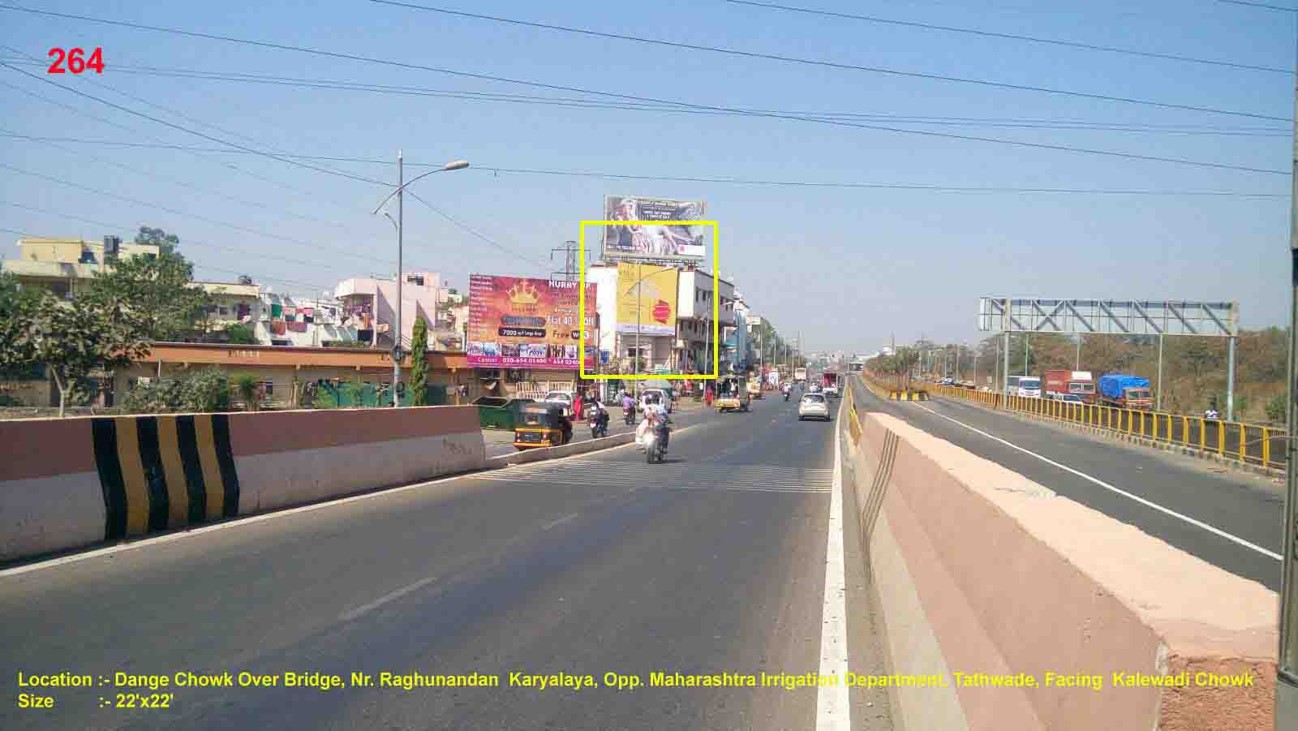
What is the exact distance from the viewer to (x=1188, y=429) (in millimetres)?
37188

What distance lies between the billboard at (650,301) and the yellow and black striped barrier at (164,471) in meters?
70.7

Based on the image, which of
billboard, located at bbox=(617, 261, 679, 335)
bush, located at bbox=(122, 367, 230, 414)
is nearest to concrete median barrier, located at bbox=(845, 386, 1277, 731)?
bush, located at bbox=(122, 367, 230, 414)

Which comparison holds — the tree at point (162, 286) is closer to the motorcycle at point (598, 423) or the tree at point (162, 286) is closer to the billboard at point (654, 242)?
the billboard at point (654, 242)

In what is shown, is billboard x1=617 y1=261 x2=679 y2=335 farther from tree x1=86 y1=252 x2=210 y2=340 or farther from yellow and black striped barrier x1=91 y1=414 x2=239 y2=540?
yellow and black striped barrier x1=91 y1=414 x2=239 y2=540

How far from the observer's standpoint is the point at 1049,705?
313 centimetres

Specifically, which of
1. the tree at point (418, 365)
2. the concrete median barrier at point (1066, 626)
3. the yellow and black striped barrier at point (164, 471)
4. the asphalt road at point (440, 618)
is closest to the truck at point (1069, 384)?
the tree at point (418, 365)

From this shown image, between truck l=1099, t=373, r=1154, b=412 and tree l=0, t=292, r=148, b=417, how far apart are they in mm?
59881

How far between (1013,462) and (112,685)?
88.4 feet

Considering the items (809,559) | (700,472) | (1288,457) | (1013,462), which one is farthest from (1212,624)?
(1013,462)

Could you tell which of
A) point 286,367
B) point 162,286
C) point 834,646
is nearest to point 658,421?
point 834,646

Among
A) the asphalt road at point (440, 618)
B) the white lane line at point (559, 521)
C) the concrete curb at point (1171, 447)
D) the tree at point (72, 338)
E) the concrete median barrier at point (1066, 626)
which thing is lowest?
the concrete curb at point (1171, 447)

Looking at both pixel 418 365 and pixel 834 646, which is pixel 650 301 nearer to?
pixel 418 365

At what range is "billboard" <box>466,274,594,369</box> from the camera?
6594cm

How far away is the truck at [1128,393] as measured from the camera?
226 feet
